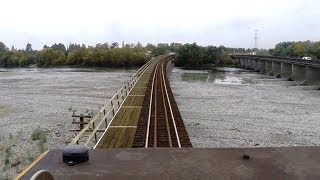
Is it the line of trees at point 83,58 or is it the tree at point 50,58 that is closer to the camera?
the line of trees at point 83,58

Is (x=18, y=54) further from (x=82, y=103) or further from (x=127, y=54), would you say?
(x=82, y=103)

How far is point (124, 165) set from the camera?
5.80 m

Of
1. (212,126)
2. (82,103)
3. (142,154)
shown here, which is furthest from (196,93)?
(142,154)

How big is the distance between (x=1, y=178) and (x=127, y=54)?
3905 inches

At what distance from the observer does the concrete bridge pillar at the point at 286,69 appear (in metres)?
63.4

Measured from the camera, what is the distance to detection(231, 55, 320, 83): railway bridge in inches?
2031

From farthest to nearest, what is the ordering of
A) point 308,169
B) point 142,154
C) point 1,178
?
point 1,178, point 142,154, point 308,169

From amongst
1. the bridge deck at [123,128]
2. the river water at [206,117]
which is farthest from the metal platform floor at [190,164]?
the river water at [206,117]

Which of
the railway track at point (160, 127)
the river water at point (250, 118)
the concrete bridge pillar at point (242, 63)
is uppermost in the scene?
the concrete bridge pillar at point (242, 63)

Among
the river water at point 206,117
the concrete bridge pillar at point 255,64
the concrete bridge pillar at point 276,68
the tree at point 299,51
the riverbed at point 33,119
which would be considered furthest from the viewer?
the tree at point 299,51

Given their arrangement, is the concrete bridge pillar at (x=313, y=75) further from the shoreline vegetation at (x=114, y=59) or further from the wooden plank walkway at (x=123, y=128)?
the shoreline vegetation at (x=114, y=59)

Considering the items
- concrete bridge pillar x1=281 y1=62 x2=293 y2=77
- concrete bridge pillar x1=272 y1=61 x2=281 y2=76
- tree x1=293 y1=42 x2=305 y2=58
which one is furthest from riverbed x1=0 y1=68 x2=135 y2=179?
tree x1=293 y1=42 x2=305 y2=58

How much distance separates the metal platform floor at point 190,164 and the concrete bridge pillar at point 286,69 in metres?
60.1

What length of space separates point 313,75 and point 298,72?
A: 6834 millimetres
